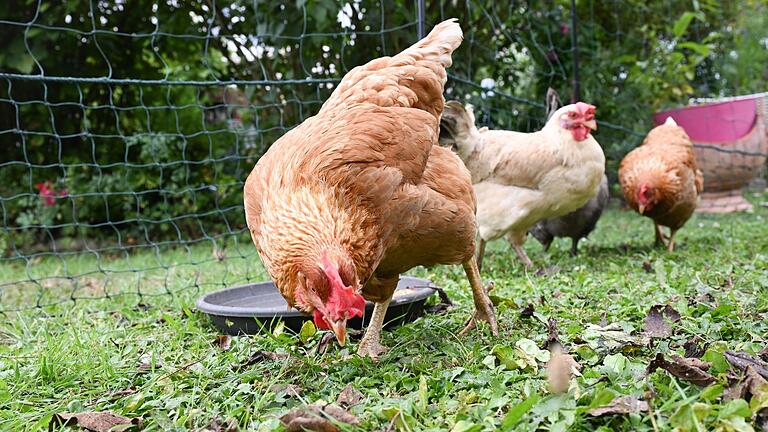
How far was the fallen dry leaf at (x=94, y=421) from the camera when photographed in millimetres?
1671

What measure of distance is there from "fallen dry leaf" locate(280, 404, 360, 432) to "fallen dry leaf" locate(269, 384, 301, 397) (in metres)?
0.21

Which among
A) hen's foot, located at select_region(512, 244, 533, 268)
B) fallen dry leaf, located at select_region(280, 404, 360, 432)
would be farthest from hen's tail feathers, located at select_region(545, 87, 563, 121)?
fallen dry leaf, located at select_region(280, 404, 360, 432)

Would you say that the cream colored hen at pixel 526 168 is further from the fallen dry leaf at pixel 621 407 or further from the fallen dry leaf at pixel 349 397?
the fallen dry leaf at pixel 621 407

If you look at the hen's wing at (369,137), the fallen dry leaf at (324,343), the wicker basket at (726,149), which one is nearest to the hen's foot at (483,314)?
the fallen dry leaf at (324,343)

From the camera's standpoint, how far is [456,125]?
421 cm

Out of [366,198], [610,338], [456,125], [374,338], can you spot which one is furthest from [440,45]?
[456,125]

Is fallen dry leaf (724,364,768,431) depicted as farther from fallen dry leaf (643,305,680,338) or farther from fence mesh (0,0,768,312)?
fence mesh (0,0,768,312)

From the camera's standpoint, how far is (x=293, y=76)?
6648 millimetres

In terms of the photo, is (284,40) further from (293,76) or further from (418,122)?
(418,122)

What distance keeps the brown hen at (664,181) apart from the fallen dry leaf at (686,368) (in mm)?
3147

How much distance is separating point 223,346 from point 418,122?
118 centimetres

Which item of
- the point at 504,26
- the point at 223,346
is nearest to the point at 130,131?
the point at 504,26

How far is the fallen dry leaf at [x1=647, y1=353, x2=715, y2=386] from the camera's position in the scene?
1557mm

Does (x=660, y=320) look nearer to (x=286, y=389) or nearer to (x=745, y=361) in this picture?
(x=745, y=361)
